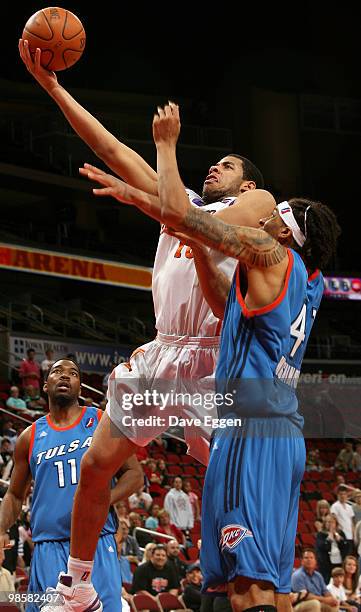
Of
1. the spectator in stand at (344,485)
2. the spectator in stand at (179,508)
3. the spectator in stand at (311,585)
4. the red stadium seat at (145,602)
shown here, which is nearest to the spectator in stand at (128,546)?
the red stadium seat at (145,602)

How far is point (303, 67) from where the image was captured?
31.5 m

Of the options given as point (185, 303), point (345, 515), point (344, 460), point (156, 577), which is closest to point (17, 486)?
point (185, 303)

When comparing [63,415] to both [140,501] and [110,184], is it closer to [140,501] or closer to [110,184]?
[110,184]

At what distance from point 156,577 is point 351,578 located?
3.24m

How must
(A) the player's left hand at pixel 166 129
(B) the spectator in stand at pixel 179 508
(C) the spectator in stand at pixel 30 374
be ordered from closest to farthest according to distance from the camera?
(A) the player's left hand at pixel 166 129
(B) the spectator in stand at pixel 179 508
(C) the spectator in stand at pixel 30 374

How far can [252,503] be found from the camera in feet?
13.6

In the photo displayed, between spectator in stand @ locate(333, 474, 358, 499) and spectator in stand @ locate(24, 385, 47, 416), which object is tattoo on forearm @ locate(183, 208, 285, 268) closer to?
spectator in stand @ locate(333, 474, 358, 499)

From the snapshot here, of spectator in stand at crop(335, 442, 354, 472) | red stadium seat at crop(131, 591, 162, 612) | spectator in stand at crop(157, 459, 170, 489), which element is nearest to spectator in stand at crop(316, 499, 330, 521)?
spectator in stand at crop(157, 459, 170, 489)

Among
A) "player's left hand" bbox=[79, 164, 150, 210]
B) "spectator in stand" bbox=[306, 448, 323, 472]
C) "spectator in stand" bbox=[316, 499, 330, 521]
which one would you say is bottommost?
"spectator in stand" bbox=[306, 448, 323, 472]

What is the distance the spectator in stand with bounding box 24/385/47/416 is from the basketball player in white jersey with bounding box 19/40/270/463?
43.5 feet

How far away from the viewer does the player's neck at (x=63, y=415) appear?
267 inches

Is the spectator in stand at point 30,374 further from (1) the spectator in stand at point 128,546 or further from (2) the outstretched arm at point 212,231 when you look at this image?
(2) the outstretched arm at point 212,231

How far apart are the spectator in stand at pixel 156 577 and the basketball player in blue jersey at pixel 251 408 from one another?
728cm

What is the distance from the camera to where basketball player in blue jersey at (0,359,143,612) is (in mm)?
6273
